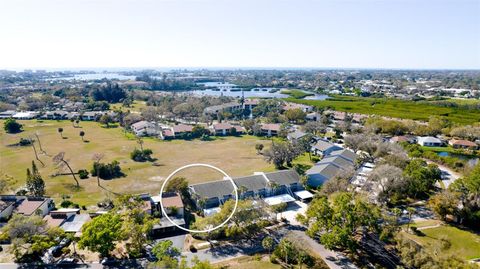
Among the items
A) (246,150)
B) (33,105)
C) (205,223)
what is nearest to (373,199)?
(205,223)

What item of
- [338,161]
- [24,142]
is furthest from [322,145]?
[24,142]

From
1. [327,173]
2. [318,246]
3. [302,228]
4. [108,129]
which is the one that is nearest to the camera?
[318,246]

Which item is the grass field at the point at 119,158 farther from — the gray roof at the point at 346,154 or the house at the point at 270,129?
the gray roof at the point at 346,154

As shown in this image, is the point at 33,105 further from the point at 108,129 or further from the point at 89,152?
the point at 89,152

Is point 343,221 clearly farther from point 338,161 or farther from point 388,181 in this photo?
point 338,161

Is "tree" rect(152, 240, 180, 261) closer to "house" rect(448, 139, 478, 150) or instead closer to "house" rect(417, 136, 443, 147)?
"house" rect(417, 136, 443, 147)

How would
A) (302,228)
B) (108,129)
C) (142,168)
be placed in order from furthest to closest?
(108,129), (142,168), (302,228)

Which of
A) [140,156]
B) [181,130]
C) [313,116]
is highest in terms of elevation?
[313,116]
